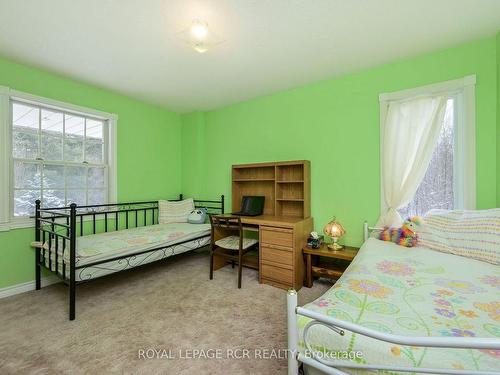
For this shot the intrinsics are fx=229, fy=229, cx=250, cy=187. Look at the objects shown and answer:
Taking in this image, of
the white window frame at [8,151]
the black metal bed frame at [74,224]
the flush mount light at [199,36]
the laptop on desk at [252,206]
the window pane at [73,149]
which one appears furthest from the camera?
the laptop on desk at [252,206]

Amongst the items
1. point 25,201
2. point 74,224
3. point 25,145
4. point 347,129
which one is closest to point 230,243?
point 74,224

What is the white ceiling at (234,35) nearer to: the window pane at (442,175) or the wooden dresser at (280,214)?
the window pane at (442,175)

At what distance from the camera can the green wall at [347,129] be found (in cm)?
203

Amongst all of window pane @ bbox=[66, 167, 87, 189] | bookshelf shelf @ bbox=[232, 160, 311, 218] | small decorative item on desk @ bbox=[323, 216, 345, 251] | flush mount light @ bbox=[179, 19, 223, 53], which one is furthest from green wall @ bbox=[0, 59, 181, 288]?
small decorative item on desk @ bbox=[323, 216, 345, 251]

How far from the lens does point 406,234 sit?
6.66 ft

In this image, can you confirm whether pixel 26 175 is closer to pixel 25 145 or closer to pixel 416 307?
pixel 25 145

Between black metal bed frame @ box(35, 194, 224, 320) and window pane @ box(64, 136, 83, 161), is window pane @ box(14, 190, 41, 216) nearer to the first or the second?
black metal bed frame @ box(35, 194, 224, 320)

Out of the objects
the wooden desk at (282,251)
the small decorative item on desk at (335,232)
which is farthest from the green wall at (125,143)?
the small decorative item on desk at (335,232)

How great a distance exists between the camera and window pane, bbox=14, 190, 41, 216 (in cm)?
243

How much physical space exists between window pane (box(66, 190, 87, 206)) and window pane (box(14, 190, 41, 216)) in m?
0.28

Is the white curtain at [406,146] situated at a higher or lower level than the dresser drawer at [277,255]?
higher

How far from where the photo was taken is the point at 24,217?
246 centimetres

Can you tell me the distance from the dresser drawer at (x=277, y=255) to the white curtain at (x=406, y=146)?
1.03 m

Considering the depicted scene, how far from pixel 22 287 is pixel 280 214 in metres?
2.96
